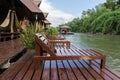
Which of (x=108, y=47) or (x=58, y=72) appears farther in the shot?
(x=108, y=47)

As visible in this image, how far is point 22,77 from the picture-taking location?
411 centimetres

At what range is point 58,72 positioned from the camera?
4566 millimetres

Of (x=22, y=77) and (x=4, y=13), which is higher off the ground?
(x=4, y=13)

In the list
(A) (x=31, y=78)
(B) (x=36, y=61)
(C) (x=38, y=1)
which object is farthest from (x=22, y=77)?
(C) (x=38, y=1)

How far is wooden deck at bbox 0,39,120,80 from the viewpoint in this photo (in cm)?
416

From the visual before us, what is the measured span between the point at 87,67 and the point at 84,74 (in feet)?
2.27

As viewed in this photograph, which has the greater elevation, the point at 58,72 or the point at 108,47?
the point at 58,72

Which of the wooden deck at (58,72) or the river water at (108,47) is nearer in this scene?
the wooden deck at (58,72)

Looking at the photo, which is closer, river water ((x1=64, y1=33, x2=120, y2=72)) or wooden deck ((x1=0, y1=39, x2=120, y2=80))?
wooden deck ((x1=0, y1=39, x2=120, y2=80))

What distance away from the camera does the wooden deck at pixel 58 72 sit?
416cm

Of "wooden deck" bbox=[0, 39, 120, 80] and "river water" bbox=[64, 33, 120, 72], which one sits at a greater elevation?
"wooden deck" bbox=[0, 39, 120, 80]

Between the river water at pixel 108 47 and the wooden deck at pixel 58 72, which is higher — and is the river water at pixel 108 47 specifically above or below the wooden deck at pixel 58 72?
below

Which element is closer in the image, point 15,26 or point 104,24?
point 15,26

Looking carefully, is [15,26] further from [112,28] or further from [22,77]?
[112,28]
